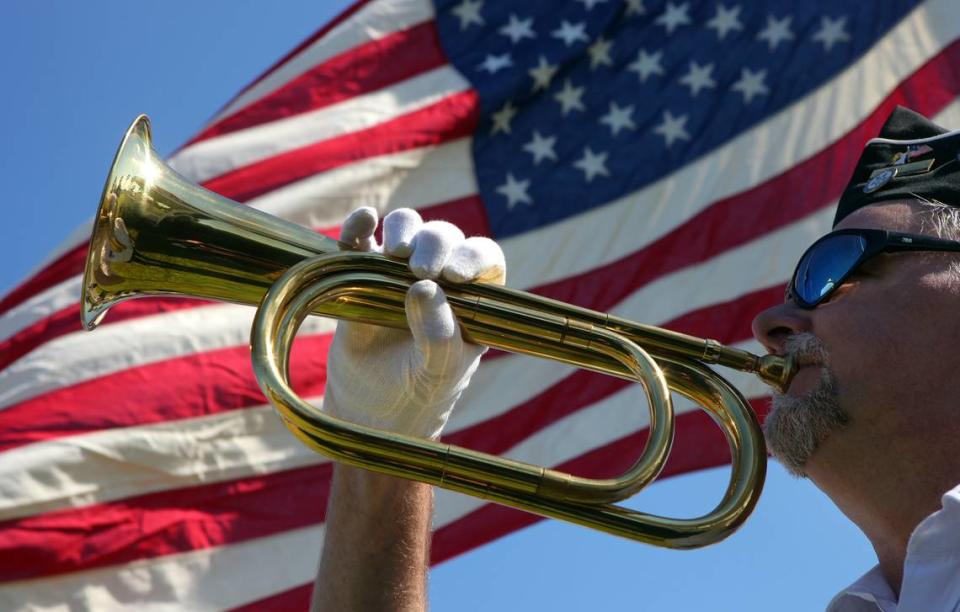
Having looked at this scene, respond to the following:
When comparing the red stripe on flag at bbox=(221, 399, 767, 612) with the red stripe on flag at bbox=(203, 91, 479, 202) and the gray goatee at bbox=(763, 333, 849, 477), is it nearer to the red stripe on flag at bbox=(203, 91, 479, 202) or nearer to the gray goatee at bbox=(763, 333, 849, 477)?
the red stripe on flag at bbox=(203, 91, 479, 202)

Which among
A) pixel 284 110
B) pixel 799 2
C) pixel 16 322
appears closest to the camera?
pixel 16 322

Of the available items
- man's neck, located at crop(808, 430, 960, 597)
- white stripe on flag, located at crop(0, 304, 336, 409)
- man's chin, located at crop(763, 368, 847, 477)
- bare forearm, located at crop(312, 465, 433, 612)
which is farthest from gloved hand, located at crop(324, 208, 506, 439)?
white stripe on flag, located at crop(0, 304, 336, 409)

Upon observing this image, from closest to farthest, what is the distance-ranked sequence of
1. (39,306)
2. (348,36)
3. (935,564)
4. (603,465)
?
(935,564)
(39,306)
(603,465)
(348,36)

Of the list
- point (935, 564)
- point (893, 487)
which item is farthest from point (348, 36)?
point (935, 564)

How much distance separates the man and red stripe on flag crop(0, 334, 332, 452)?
8.15ft

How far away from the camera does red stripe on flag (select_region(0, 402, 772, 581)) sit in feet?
18.1

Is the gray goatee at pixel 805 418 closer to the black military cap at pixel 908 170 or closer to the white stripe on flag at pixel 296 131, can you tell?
the black military cap at pixel 908 170

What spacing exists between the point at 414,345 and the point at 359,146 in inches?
138

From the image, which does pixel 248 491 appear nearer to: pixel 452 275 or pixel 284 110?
pixel 284 110

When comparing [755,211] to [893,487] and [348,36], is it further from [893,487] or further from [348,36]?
[893,487]

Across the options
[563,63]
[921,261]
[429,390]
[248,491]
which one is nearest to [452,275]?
[429,390]

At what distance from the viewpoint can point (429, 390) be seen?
330 centimetres

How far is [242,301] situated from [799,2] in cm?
500

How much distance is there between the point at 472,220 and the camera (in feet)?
22.3
